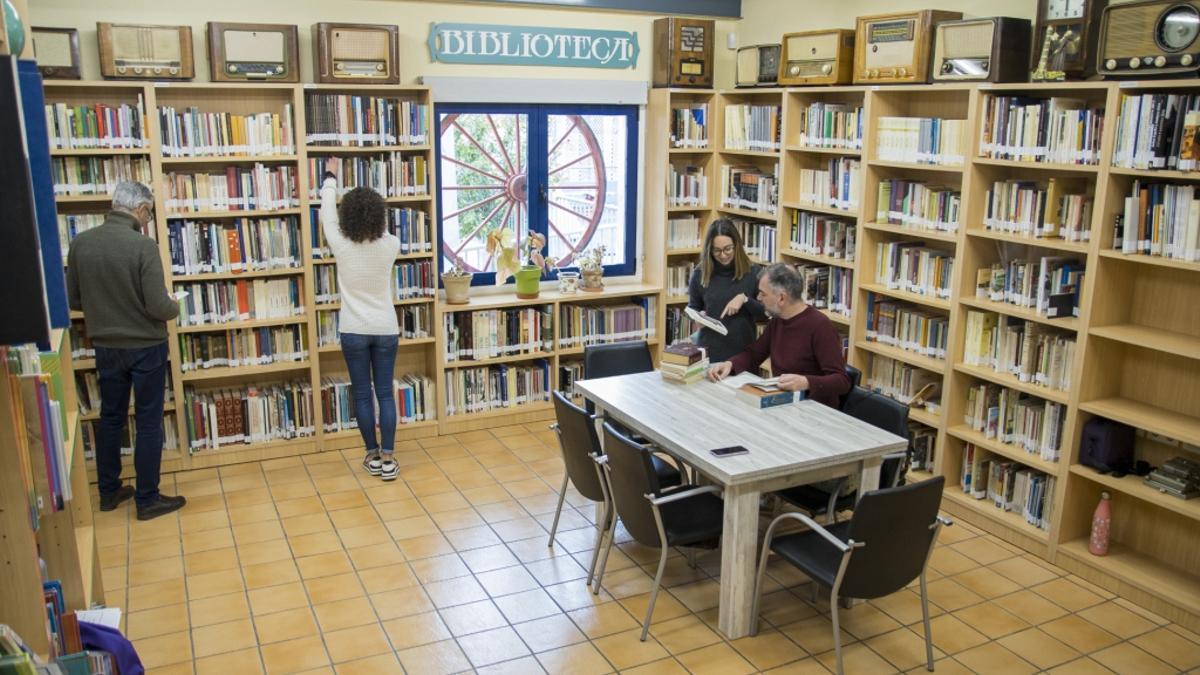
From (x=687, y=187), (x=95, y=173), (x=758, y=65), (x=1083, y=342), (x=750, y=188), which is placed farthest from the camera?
(x=687, y=187)

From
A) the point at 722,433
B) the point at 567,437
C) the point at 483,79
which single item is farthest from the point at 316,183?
the point at 722,433

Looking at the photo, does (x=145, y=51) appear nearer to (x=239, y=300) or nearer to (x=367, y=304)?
(x=239, y=300)

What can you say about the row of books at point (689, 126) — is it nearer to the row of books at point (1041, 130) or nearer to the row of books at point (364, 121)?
the row of books at point (364, 121)

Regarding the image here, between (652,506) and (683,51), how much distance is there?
413 cm

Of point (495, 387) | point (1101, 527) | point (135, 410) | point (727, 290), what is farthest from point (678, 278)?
point (135, 410)

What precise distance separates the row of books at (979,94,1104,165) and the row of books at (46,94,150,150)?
15.2 ft

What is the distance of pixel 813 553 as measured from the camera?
12.9ft

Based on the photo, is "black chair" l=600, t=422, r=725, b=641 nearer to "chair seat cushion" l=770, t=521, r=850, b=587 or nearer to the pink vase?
"chair seat cushion" l=770, t=521, r=850, b=587

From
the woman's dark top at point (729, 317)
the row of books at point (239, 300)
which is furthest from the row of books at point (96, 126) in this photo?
the woman's dark top at point (729, 317)

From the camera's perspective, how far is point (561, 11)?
6.84 meters

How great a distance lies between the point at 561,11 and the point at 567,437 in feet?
11.7

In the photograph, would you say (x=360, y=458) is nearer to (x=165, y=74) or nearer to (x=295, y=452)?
(x=295, y=452)

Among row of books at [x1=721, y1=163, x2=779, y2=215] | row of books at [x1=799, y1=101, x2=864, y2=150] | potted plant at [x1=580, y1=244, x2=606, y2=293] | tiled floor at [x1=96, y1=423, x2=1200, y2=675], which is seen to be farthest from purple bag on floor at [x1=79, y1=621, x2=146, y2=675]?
row of books at [x1=721, y1=163, x2=779, y2=215]

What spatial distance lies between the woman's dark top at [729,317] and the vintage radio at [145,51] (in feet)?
10.7
